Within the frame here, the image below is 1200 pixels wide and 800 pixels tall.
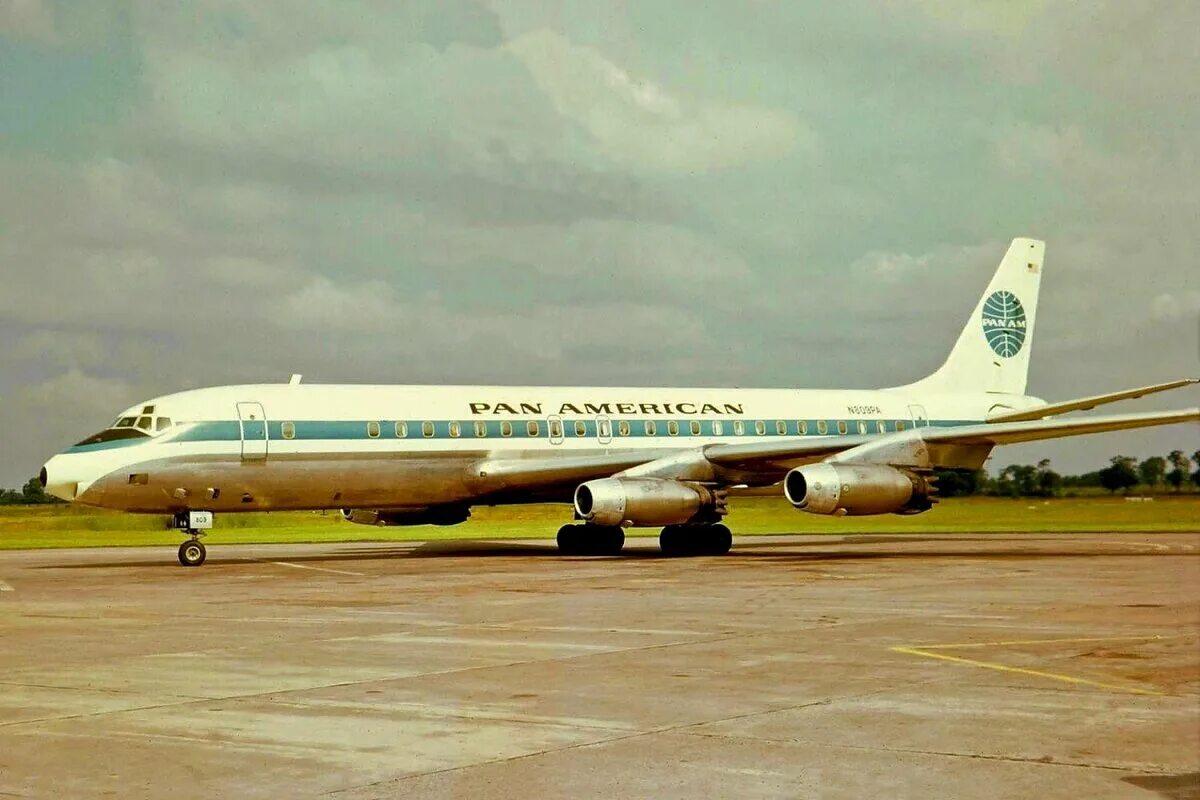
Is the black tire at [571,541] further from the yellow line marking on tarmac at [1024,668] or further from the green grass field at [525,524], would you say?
the yellow line marking on tarmac at [1024,668]

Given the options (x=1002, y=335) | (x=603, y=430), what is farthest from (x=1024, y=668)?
(x=1002, y=335)

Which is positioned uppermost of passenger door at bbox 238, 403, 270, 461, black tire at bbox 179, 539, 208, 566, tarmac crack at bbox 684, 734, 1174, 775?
passenger door at bbox 238, 403, 270, 461

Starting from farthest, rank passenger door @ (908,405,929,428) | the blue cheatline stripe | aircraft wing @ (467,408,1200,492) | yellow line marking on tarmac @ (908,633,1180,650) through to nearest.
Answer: passenger door @ (908,405,929,428)
aircraft wing @ (467,408,1200,492)
the blue cheatline stripe
yellow line marking on tarmac @ (908,633,1180,650)

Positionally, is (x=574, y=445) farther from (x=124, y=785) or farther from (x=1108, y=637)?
(x=124, y=785)

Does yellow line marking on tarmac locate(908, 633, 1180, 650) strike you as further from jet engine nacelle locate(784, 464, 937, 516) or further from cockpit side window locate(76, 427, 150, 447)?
cockpit side window locate(76, 427, 150, 447)

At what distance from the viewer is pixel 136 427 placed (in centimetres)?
2922

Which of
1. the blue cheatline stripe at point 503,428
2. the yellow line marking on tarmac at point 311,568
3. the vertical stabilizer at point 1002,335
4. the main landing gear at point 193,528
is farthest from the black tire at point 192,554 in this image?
the vertical stabilizer at point 1002,335

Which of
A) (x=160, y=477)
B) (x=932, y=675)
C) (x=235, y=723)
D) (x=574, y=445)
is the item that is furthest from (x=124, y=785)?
(x=574, y=445)

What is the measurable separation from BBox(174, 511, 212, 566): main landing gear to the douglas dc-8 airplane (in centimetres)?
4

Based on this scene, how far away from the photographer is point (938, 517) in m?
33.9

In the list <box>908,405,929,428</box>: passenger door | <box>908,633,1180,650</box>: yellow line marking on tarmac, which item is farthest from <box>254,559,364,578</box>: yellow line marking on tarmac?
<box>908,405,929,428</box>: passenger door

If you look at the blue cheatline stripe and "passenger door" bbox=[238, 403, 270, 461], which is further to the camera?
"passenger door" bbox=[238, 403, 270, 461]

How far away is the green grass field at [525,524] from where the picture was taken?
29.1 metres

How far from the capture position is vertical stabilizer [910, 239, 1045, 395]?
41.8 meters
